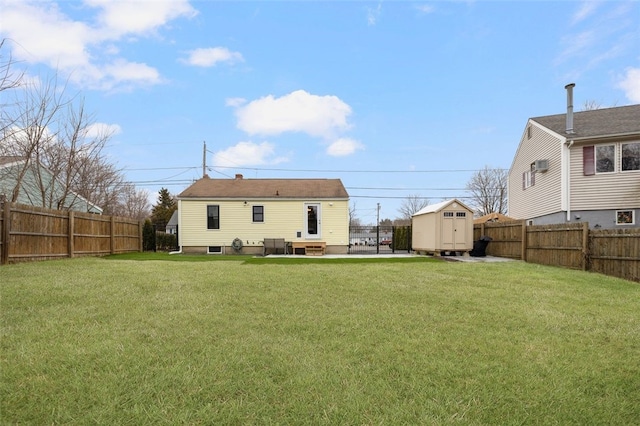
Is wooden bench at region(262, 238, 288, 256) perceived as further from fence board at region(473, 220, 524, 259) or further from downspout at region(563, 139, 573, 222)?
downspout at region(563, 139, 573, 222)

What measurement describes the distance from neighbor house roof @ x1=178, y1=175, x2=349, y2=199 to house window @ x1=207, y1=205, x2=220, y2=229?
2.14 ft

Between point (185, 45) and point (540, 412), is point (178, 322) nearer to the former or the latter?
point (540, 412)

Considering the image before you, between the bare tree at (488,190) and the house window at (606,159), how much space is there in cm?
2449

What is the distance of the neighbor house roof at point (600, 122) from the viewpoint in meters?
13.8

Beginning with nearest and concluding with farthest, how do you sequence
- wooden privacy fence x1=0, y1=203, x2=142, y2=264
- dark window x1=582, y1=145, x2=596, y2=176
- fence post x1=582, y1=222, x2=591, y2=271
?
wooden privacy fence x1=0, y1=203, x2=142, y2=264 → fence post x1=582, y1=222, x2=591, y2=271 → dark window x1=582, y1=145, x2=596, y2=176

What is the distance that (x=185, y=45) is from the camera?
10266 millimetres

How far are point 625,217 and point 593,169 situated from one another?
2.24m

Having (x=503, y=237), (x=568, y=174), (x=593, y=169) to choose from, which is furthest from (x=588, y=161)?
(x=503, y=237)

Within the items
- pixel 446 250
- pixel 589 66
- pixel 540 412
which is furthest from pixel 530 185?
pixel 540 412

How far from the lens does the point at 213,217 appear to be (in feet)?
59.4

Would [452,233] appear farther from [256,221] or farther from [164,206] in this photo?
[164,206]

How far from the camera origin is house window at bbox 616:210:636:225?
1355cm

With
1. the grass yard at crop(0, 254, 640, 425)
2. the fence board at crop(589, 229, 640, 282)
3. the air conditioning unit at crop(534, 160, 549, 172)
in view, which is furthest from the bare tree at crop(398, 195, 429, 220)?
the grass yard at crop(0, 254, 640, 425)

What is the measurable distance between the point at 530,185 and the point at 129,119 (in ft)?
64.4
